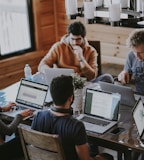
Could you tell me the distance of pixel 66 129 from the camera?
8.07ft

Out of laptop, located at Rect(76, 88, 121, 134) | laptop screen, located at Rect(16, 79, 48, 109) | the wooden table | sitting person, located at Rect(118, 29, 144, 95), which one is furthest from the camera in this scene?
sitting person, located at Rect(118, 29, 144, 95)

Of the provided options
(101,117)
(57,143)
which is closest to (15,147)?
(101,117)

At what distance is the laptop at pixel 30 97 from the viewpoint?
3.17m

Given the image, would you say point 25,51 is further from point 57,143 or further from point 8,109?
point 57,143

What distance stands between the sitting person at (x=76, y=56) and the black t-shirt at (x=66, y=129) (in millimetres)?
1505

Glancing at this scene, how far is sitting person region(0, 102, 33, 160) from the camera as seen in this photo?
9.74 ft

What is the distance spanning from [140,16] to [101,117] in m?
0.83

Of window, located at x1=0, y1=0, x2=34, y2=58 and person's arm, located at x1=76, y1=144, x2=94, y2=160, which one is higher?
window, located at x1=0, y1=0, x2=34, y2=58

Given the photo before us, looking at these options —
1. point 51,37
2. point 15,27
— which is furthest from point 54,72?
point 51,37

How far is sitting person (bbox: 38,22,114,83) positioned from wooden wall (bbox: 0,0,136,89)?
1323 millimetres

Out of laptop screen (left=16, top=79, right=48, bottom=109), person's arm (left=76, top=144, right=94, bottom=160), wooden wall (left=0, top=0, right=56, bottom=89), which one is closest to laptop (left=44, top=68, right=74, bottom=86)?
laptop screen (left=16, top=79, right=48, bottom=109)

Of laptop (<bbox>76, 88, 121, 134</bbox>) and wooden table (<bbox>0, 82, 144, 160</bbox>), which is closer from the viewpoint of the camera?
wooden table (<bbox>0, 82, 144, 160</bbox>)

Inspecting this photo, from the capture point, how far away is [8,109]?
323 cm

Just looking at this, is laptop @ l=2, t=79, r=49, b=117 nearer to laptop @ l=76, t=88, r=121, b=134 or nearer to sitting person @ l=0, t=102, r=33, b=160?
sitting person @ l=0, t=102, r=33, b=160
